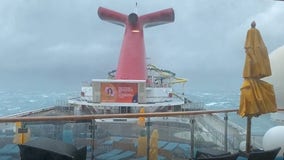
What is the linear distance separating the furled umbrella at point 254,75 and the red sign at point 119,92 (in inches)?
353

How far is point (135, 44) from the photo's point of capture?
14539 mm

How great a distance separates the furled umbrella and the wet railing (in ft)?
2.12

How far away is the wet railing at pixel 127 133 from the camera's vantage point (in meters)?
3.70

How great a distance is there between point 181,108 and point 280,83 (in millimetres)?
7272

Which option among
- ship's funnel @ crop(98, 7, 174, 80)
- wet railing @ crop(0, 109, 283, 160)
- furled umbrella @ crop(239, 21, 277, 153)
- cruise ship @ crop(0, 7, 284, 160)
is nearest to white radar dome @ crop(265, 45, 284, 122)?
cruise ship @ crop(0, 7, 284, 160)

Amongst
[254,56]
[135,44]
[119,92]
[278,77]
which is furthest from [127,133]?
[135,44]

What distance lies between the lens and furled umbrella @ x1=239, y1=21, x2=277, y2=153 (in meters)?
4.29

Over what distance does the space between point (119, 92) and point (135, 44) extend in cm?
232

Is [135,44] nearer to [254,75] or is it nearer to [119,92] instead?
[119,92]

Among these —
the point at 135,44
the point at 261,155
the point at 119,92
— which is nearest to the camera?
the point at 261,155

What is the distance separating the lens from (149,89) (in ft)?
44.6

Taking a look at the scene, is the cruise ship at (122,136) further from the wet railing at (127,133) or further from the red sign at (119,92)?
the red sign at (119,92)

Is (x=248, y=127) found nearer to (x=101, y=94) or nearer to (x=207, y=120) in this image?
(x=207, y=120)

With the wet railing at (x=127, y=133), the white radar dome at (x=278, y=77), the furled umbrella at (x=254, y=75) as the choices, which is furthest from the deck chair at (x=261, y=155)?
the white radar dome at (x=278, y=77)
